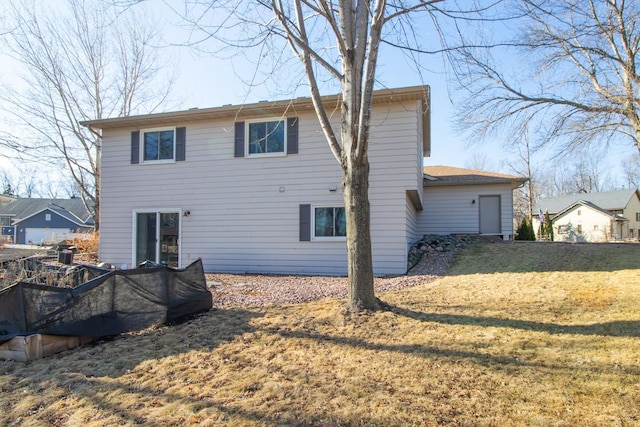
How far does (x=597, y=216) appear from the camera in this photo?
36.2 meters

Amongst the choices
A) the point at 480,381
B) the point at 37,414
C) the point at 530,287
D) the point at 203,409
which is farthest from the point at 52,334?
the point at 530,287

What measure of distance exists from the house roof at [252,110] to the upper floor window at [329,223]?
110 inches

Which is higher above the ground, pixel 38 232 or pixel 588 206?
pixel 588 206

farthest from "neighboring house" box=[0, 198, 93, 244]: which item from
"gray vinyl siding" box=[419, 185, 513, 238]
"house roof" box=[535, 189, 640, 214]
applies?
"house roof" box=[535, 189, 640, 214]

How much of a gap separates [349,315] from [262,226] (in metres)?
6.30

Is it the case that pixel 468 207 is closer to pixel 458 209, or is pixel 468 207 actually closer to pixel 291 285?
pixel 458 209

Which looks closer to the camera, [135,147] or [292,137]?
[292,137]

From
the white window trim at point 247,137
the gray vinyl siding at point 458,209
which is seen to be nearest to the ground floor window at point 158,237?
the white window trim at point 247,137

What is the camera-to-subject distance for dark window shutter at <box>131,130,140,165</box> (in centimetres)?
1205

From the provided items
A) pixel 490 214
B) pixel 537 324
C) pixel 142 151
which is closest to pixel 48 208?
pixel 142 151

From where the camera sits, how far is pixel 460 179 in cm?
1551

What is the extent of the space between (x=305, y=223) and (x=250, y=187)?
1.99 meters

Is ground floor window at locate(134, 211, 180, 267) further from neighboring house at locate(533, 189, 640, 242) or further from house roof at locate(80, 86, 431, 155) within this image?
neighboring house at locate(533, 189, 640, 242)

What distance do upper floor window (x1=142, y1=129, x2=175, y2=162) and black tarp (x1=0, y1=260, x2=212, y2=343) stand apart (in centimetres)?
682
